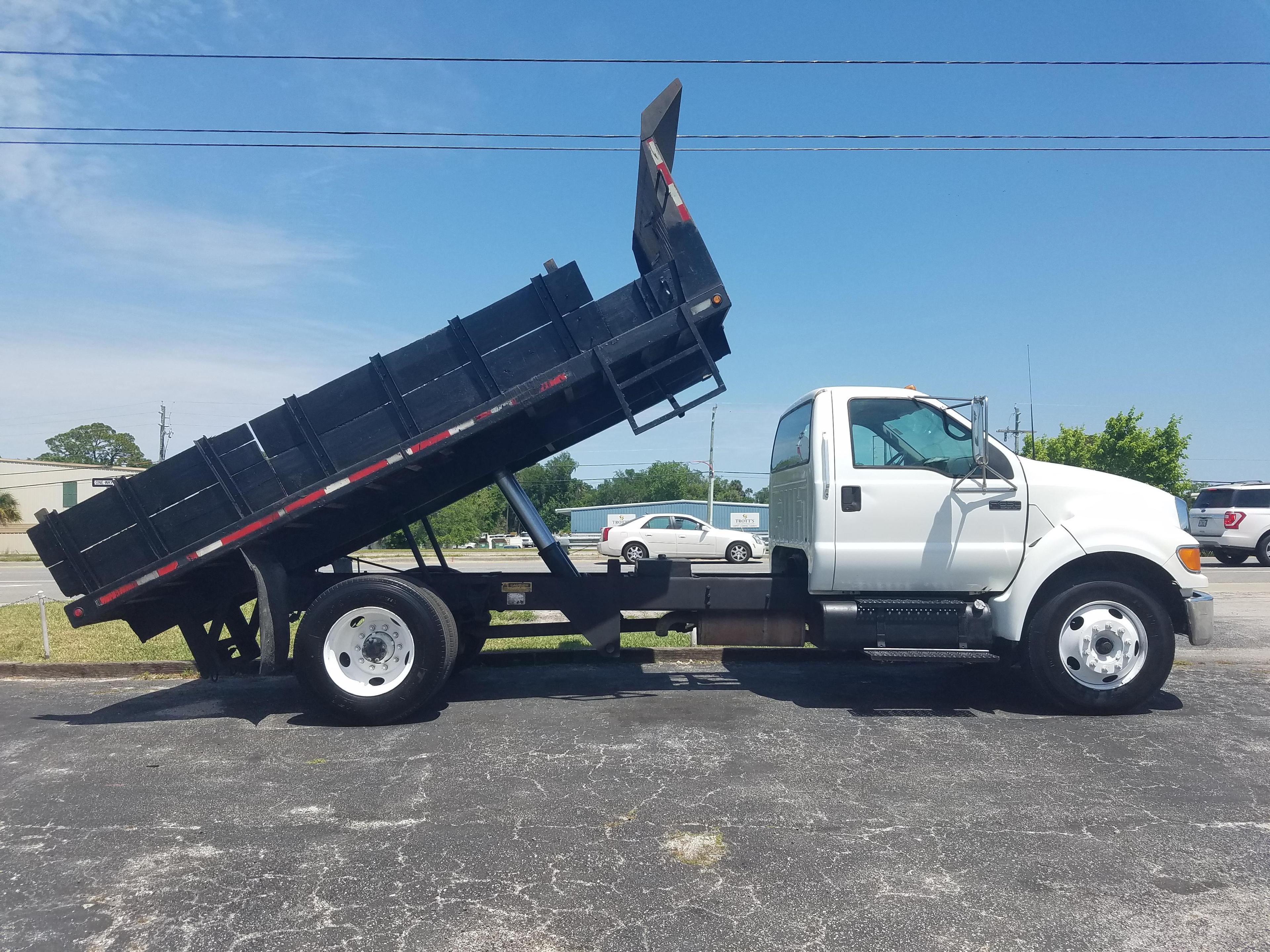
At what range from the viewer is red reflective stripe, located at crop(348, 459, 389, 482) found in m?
6.05

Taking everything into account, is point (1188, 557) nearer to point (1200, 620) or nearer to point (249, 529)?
point (1200, 620)

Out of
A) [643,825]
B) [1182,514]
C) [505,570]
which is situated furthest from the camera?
[505,570]

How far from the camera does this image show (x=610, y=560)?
6.56 m

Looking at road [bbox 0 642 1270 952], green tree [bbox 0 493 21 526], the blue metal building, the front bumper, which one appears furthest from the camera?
the blue metal building

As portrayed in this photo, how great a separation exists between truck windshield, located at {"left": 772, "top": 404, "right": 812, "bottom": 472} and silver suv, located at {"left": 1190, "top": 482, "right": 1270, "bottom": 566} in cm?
1650

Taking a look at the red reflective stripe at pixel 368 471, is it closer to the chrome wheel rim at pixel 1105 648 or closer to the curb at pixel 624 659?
the curb at pixel 624 659

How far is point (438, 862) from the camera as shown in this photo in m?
3.92

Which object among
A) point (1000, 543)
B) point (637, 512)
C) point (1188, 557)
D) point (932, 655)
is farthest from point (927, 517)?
point (637, 512)

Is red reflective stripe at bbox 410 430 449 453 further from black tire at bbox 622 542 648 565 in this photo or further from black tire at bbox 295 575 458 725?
black tire at bbox 622 542 648 565

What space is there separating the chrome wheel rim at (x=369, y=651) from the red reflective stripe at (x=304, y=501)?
81 centimetres

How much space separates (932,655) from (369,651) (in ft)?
13.1

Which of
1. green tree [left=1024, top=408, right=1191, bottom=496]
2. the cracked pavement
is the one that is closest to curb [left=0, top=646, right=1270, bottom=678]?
the cracked pavement

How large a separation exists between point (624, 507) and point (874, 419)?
170 ft

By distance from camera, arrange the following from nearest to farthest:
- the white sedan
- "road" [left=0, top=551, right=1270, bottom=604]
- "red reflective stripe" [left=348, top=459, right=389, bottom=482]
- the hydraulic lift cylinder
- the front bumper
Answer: "red reflective stripe" [left=348, top=459, right=389, bottom=482], the front bumper, the hydraulic lift cylinder, "road" [left=0, top=551, right=1270, bottom=604], the white sedan
